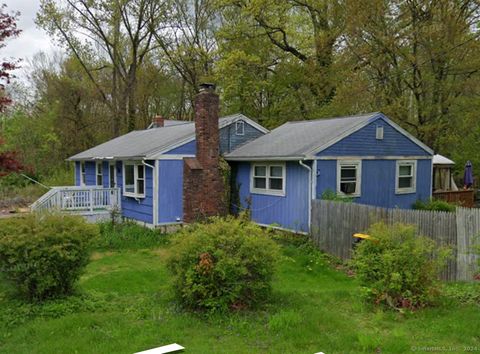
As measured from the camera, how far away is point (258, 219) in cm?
1491

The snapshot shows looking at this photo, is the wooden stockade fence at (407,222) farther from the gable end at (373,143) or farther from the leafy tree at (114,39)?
the leafy tree at (114,39)

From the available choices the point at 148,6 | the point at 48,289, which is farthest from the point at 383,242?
the point at 148,6

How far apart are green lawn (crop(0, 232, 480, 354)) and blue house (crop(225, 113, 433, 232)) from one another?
5.97m

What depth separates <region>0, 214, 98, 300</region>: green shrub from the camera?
20.4 feet

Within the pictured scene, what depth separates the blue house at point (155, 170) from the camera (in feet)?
48.4

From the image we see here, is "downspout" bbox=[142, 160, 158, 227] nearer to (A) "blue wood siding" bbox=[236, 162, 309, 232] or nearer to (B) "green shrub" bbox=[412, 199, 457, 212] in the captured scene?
(A) "blue wood siding" bbox=[236, 162, 309, 232]

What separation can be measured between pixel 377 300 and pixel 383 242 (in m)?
0.87

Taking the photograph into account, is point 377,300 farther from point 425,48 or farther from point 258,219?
point 425,48

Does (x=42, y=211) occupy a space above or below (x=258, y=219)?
above

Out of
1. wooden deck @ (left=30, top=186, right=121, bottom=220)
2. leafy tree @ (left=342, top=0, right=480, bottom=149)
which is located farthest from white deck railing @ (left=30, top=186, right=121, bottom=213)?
Answer: leafy tree @ (left=342, top=0, right=480, bottom=149)

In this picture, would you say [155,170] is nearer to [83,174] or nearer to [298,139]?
[298,139]

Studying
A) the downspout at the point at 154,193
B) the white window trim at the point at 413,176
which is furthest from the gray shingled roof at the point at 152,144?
the white window trim at the point at 413,176

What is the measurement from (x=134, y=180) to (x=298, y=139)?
6.17 metres

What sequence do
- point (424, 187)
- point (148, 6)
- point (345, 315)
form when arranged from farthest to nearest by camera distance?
point (148, 6), point (424, 187), point (345, 315)
